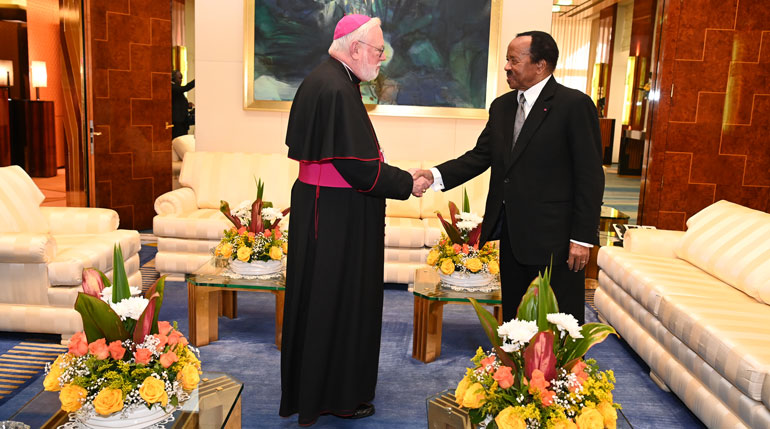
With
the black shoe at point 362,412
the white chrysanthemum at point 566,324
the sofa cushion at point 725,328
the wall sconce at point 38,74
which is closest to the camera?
the white chrysanthemum at point 566,324

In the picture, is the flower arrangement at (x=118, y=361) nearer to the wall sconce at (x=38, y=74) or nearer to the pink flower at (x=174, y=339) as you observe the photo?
the pink flower at (x=174, y=339)

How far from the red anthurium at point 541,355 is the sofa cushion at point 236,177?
4.37 metres

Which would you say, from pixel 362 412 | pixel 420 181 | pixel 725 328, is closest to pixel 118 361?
pixel 362 412

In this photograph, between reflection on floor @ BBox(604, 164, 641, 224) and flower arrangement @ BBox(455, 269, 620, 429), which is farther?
reflection on floor @ BBox(604, 164, 641, 224)

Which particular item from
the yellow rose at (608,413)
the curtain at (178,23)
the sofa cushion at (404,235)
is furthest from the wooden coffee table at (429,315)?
the curtain at (178,23)

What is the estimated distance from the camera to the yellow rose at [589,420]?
1.92m

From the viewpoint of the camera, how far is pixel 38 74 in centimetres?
1193

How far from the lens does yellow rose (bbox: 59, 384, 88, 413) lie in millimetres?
2127

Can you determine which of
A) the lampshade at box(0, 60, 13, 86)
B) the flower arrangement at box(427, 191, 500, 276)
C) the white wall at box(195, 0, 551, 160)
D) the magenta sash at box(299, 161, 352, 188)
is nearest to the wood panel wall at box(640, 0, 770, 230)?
the white wall at box(195, 0, 551, 160)

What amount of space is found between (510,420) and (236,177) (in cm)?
472

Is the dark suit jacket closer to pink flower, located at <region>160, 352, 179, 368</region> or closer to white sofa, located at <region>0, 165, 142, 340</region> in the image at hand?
pink flower, located at <region>160, 352, 179, 368</region>

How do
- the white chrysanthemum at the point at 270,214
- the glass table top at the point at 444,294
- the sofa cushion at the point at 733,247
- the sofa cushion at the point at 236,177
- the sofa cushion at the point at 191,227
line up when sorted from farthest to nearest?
the sofa cushion at the point at 236,177 → the sofa cushion at the point at 191,227 → the white chrysanthemum at the point at 270,214 → the glass table top at the point at 444,294 → the sofa cushion at the point at 733,247

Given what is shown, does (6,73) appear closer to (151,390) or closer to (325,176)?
(325,176)

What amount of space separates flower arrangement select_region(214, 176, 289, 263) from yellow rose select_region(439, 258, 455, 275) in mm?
1025
